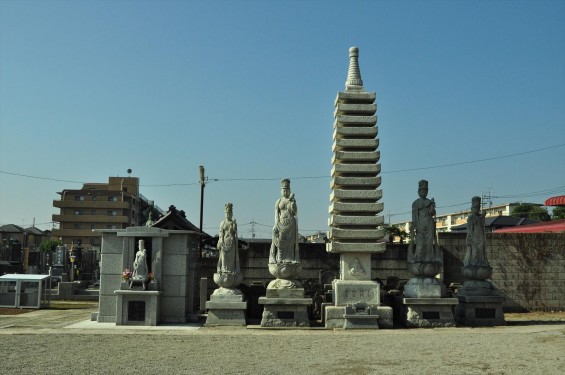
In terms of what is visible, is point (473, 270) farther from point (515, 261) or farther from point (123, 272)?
point (123, 272)

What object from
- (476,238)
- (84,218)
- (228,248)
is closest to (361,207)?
(476,238)

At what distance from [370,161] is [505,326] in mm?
5735

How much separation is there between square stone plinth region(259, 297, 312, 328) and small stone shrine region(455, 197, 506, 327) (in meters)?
4.52

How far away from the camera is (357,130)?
1666cm

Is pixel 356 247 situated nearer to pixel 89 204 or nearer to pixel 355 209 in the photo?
pixel 355 209

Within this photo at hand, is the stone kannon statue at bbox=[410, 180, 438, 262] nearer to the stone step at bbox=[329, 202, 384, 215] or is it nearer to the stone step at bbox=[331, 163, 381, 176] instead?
the stone step at bbox=[329, 202, 384, 215]

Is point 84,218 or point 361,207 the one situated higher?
point 84,218

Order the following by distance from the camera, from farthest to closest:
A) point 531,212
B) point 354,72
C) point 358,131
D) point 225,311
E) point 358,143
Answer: point 531,212 < point 354,72 < point 358,131 < point 358,143 < point 225,311

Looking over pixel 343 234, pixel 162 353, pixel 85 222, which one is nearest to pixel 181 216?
pixel 343 234

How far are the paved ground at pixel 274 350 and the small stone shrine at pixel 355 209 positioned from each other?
770 millimetres

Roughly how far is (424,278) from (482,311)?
6.21ft

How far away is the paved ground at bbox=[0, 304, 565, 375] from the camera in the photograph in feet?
31.1

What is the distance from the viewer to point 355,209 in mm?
16156

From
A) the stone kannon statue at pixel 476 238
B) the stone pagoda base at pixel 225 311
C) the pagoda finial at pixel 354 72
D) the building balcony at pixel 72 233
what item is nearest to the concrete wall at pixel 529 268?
the stone kannon statue at pixel 476 238
